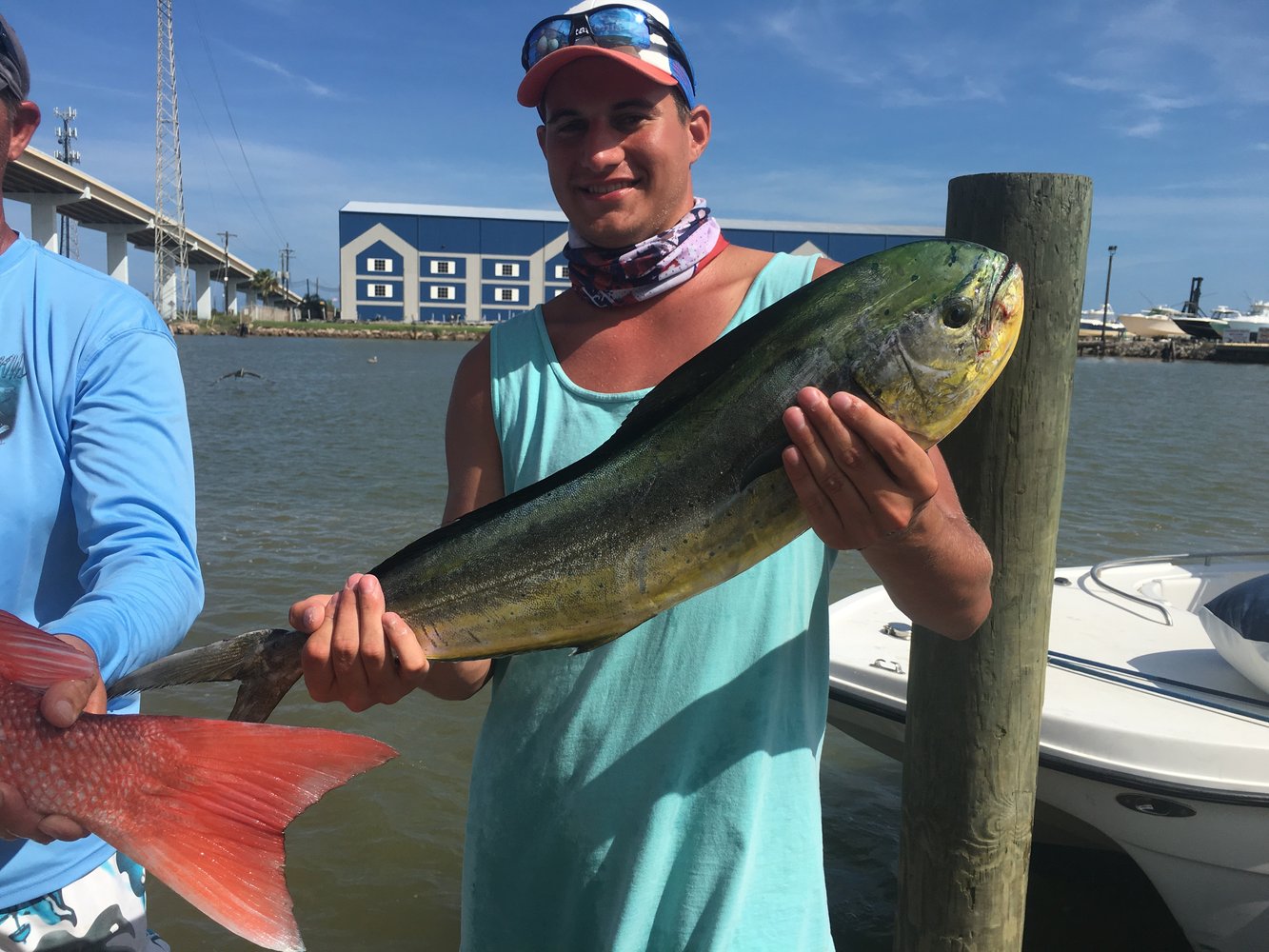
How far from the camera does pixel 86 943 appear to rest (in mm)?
2141

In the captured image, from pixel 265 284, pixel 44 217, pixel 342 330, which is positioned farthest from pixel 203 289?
pixel 44 217

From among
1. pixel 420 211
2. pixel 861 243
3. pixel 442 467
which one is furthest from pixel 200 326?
pixel 442 467

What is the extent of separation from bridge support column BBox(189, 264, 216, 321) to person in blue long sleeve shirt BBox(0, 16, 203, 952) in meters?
114

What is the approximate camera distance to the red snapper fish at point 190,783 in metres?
1.52

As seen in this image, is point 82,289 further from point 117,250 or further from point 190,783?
point 117,250

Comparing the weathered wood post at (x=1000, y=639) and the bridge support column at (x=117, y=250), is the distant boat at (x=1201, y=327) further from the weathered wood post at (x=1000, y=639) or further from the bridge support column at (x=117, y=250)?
the weathered wood post at (x=1000, y=639)

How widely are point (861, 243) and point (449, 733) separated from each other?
8334cm

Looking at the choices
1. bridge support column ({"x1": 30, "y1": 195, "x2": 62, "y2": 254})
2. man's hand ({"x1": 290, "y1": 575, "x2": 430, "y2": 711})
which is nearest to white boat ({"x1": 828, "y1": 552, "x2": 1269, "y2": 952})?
man's hand ({"x1": 290, "y1": 575, "x2": 430, "y2": 711})

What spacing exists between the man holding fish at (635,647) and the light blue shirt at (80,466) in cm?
42

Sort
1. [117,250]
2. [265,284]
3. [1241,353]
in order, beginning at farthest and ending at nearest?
[265,284] → [1241,353] → [117,250]

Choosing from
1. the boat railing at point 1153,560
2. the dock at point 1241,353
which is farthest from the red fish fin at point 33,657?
the dock at point 1241,353

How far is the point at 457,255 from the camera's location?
91.7 meters

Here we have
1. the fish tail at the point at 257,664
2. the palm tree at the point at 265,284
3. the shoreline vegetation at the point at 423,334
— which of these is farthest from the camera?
the palm tree at the point at 265,284

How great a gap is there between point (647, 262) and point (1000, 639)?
6.01ft
